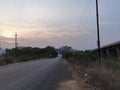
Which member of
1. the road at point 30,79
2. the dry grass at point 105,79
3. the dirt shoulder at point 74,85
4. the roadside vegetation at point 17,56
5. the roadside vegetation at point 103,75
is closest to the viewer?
the dry grass at point 105,79

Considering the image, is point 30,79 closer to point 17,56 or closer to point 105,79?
point 105,79

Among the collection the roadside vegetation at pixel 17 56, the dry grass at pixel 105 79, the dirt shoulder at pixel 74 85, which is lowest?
the dirt shoulder at pixel 74 85

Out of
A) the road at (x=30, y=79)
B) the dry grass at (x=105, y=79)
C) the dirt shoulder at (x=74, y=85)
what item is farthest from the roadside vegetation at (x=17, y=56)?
the dirt shoulder at (x=74, y=85)

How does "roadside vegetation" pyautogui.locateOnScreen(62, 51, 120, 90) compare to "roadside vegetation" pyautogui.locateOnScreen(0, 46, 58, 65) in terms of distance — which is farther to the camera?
"roadside vegetation" pyautogui.locateOnScreen(0, 46, 58, 65)

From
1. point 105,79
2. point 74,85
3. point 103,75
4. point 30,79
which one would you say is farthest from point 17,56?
point 105,79

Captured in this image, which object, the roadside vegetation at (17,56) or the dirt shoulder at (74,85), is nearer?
the dirt shoulder at (74,85)

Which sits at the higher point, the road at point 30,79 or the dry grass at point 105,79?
the dry grass at point 105,79

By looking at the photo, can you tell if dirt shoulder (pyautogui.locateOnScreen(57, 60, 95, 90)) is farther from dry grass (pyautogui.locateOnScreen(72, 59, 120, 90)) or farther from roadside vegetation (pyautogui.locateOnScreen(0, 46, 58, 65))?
roadside vegetation (pyautogui.locateOnScreen(0, 46, 58, 65))

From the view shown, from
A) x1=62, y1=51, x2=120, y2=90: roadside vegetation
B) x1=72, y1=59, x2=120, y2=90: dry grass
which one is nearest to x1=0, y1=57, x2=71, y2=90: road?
x1=62, y1=51, x2=120, y2=90: roadside vegetation

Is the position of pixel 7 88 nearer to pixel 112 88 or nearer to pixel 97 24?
pixel 112 88

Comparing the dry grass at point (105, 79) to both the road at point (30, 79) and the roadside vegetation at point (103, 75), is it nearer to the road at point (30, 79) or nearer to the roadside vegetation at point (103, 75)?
the roadside vegetation at point (103, 75)

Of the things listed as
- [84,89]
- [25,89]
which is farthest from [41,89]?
[84,89]

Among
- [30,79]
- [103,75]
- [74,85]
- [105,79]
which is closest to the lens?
[105,79]

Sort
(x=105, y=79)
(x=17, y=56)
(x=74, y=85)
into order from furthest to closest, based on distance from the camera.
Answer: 1. (x=17, y=56)
2. (x=74, y=85)
3. (x=105, y=79)
